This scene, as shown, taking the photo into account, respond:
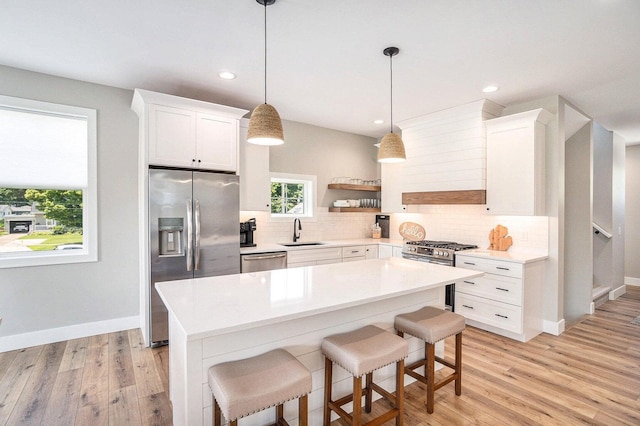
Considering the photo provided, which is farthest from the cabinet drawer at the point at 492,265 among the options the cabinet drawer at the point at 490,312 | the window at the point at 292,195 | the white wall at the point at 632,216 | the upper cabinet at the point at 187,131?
the white wall at the point at 632,216

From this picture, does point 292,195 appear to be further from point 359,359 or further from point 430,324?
point 359,359

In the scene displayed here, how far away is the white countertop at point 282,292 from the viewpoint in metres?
1.50

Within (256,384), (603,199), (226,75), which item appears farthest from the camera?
(603,199)

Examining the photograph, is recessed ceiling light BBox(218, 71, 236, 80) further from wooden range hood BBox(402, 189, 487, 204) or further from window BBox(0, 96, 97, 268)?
wooden range hood BBox(402, 189, 487, 204)

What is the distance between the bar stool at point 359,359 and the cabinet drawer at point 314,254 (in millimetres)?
2132

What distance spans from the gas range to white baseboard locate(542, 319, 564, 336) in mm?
1154

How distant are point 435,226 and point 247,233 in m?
2.80

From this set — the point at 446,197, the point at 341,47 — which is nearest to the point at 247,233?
the point at 341,47

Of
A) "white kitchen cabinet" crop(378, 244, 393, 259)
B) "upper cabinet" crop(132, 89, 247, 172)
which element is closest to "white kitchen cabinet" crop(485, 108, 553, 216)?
"white kitchen cabinet" crop(378, 244, 393, 259)

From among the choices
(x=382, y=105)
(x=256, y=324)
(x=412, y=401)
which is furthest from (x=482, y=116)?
(x=256, y=324)

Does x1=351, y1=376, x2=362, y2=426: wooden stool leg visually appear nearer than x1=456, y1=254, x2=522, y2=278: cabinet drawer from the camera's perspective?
Yes

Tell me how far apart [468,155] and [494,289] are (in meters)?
1.66

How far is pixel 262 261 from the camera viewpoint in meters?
3.88

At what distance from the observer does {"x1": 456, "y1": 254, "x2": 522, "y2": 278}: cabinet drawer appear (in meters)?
3.42
